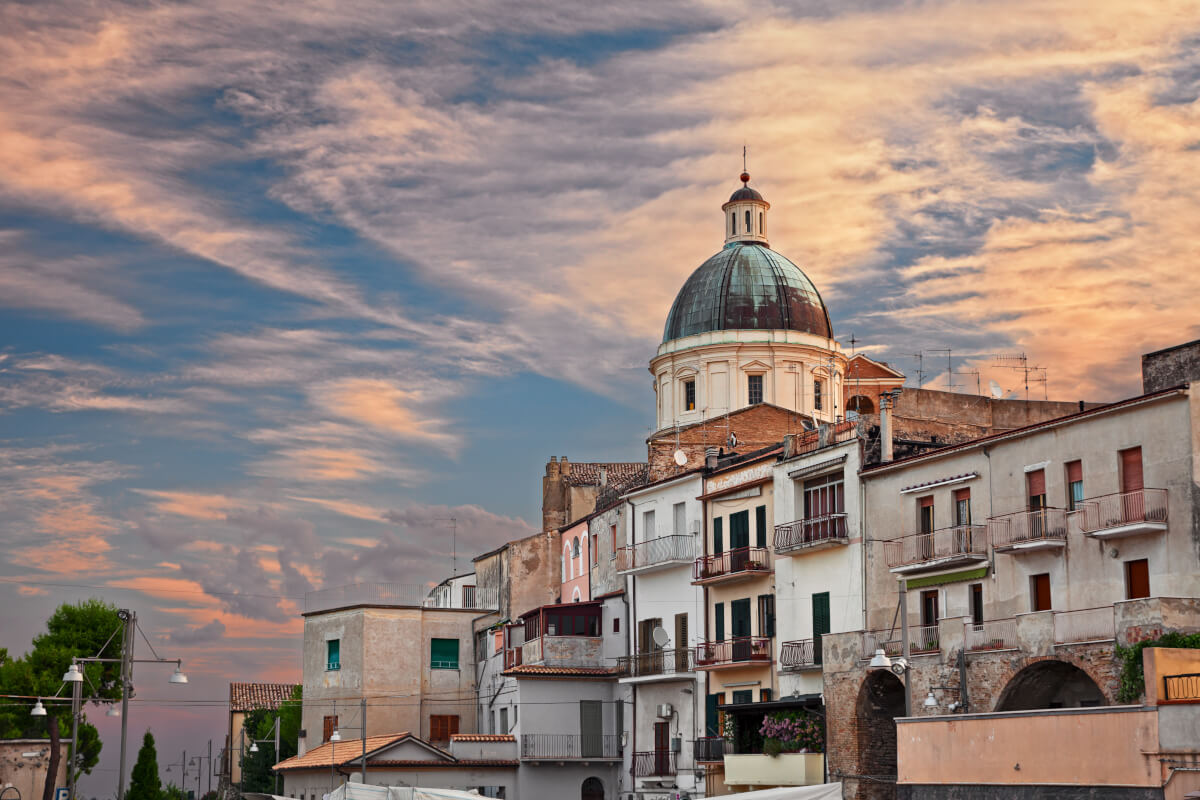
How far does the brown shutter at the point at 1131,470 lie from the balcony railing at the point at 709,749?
17521mm

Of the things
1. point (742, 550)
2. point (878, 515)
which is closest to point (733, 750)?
point (742, 550)

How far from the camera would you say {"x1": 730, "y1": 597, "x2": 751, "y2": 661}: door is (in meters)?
47.5

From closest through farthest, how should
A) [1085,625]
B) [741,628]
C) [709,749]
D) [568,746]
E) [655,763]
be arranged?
[1085,625] < [709,749] < [741,628] < [655,763] < [568,746]

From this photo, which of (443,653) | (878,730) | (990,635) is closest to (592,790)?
(443,653)

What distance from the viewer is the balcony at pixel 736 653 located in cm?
4684

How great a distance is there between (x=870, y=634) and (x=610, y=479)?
34046mm

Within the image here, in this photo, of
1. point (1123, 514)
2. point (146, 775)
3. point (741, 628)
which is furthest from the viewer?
A: point (146, 775)

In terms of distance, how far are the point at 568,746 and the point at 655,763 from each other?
13.9ft

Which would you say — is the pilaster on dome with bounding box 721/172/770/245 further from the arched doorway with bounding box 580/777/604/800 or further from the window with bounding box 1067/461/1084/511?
the window with bounding box 1067/461/1084/511

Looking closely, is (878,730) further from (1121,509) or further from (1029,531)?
(1121,509)

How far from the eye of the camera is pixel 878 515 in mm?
42156

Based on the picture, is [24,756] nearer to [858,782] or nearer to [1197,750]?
[858,782]

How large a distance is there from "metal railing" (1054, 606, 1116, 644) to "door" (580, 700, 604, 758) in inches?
1034

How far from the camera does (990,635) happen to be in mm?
35625
